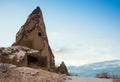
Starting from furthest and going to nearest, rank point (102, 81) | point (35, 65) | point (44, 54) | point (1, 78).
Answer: point (44, 54), point (35, 65), point (102, 81), point (1, 78)

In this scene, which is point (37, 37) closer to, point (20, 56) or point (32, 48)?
point (32, 48)

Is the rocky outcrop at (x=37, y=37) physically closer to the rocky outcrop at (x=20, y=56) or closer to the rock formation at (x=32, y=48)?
the rock formation at (x=32, y=48)

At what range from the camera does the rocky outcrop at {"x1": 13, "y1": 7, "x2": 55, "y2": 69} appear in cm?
2555

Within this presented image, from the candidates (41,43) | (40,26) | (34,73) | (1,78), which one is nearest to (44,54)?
(41,43)

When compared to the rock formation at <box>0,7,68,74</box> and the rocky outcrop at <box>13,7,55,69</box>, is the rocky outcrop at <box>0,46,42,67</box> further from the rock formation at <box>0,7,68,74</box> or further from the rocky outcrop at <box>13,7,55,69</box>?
the rocky outcrop at <box>13,7,55,69</box>

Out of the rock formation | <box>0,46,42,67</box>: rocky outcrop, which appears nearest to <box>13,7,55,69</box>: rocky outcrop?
the rock formation

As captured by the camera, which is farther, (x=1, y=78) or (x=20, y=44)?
(x=20, y=44)

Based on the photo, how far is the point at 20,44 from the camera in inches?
1032

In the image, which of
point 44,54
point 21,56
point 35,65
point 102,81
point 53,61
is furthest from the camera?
point 53,61

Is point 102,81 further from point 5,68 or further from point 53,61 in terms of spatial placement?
point 53,61

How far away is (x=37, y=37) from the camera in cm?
2584

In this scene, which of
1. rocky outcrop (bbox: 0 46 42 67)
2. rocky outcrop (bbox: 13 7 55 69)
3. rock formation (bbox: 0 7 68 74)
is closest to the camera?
rocky outcrop (bbox: 0 46 42 67)

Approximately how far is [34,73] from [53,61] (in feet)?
34.1

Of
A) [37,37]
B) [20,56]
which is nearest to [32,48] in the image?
[37,37]
